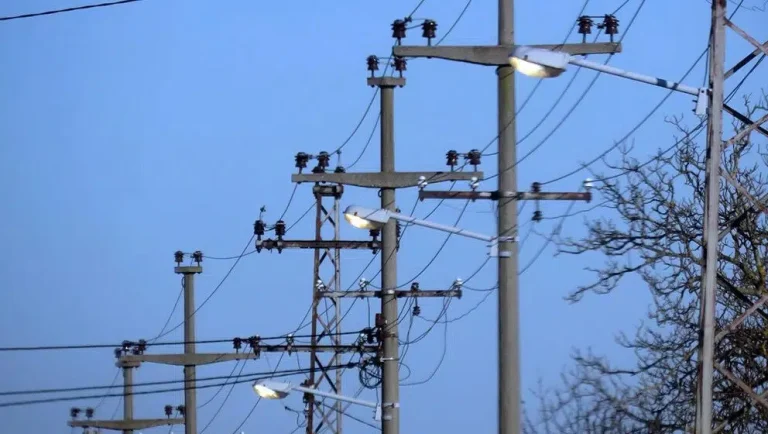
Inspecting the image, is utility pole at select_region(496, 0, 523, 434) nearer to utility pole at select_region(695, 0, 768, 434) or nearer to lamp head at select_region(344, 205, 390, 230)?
utility pole at select_region(695, 0, 768, 434)

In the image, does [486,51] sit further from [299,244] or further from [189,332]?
[189,332]

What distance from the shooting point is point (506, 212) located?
16.8 m

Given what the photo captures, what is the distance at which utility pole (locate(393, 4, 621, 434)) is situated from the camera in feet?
54.0

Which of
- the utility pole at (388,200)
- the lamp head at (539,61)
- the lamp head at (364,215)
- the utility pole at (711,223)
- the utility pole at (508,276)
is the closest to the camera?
the utility pole at (711,223)

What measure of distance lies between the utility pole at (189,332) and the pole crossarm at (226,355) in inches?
9.6

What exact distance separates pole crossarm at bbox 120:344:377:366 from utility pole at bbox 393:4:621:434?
48.1 ft

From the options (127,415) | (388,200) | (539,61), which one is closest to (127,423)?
(127,415)

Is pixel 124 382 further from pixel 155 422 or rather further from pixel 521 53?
pixel 521 53

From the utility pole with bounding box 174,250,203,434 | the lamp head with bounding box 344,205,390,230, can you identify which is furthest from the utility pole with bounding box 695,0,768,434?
the utility pole with bounding box 174,250,203,434

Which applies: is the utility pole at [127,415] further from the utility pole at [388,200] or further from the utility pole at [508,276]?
the utility pole at [508,276]

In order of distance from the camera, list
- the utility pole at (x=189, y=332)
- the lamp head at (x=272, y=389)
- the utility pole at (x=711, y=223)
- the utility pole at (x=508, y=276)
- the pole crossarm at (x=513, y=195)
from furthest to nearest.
→ the utility pole at (x=189, y=332)
the lamp head at (x=272, y=389)
the pole crossarm at (x=513, y=195)
the utility pole at (x=508, y=276)
the utility pole at (x=711, y=223)

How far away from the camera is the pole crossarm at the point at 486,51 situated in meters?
17.4

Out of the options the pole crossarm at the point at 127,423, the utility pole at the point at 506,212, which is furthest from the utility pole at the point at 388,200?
the pole crossarm at the point at 127,423

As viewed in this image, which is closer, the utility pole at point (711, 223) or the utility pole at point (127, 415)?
the utility pole at point (711, 223)
